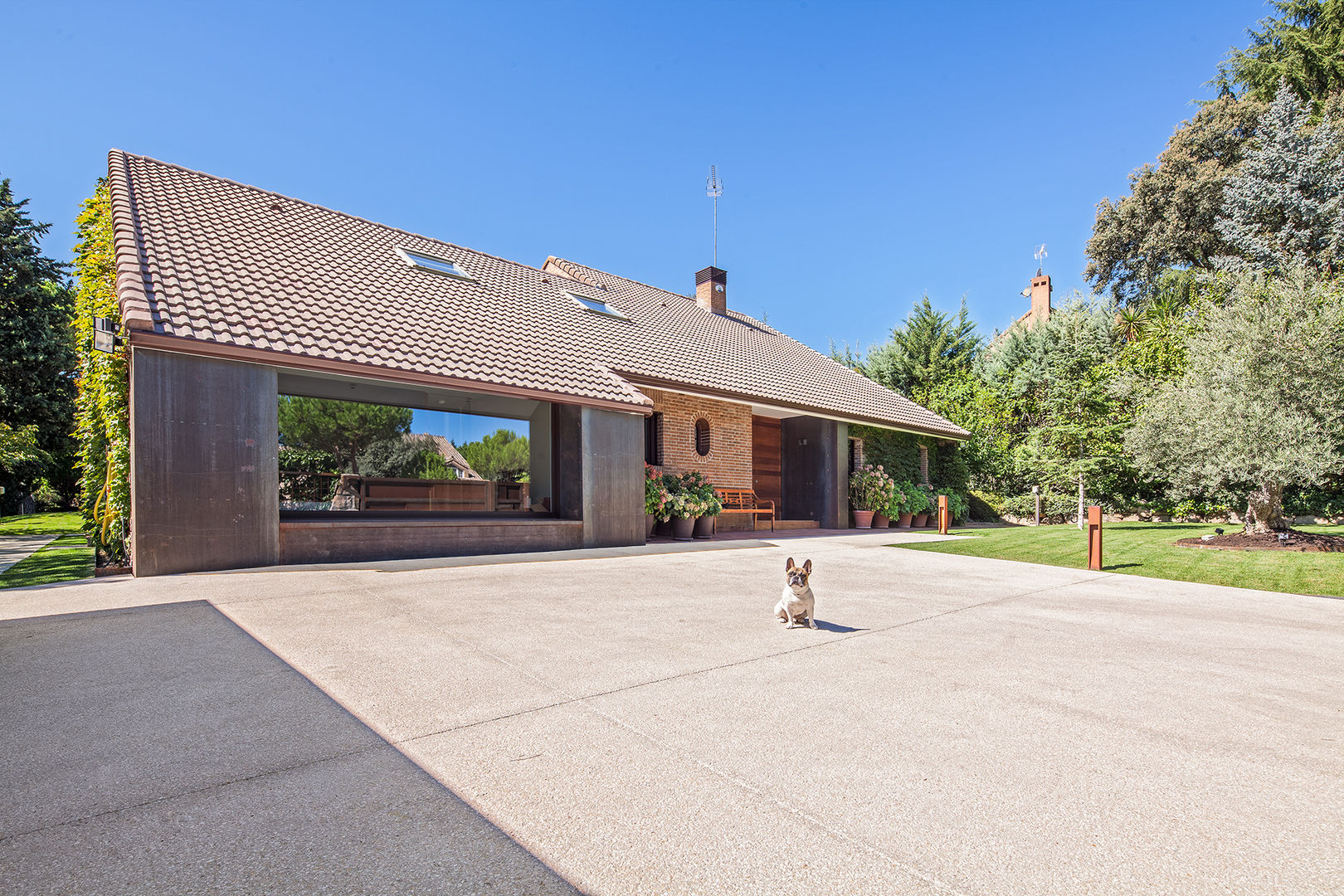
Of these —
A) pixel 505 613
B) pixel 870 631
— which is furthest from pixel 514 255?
pixel 870 631

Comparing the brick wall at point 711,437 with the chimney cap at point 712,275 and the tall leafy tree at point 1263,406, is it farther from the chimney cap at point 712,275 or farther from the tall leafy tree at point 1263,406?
the tall leafy tree at point 1263,406

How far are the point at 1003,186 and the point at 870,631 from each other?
16.6 metres

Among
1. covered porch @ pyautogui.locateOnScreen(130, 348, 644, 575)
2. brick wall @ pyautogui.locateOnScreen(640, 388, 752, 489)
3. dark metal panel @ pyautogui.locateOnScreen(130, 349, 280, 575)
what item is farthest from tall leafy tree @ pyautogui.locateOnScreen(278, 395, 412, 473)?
brick wall @ pyautogui.locateOnScreen(640, 388, 752, 489)

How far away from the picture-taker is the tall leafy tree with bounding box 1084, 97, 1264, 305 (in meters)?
24.4

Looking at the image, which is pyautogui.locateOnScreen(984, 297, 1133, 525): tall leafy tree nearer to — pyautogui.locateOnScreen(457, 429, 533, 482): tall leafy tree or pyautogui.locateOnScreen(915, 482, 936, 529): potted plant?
pyautogui.locateOnScreen(915, 482, 936, 529): potted plant

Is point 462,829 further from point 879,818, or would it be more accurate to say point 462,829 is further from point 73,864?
point 879,818

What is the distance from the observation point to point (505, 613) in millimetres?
4852

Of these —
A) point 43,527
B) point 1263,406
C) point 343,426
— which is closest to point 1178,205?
point 1263,406

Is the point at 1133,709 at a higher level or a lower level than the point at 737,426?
lower

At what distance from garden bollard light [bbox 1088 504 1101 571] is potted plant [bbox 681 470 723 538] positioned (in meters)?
6.07

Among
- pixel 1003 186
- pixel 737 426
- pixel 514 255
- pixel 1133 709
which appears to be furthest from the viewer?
pixel 1003 186

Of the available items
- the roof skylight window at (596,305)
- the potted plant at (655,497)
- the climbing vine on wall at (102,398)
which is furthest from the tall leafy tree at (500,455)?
the climbing vine on wall at (102,398)

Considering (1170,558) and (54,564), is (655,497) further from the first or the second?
(54,564)

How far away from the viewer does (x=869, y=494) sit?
16.4m
